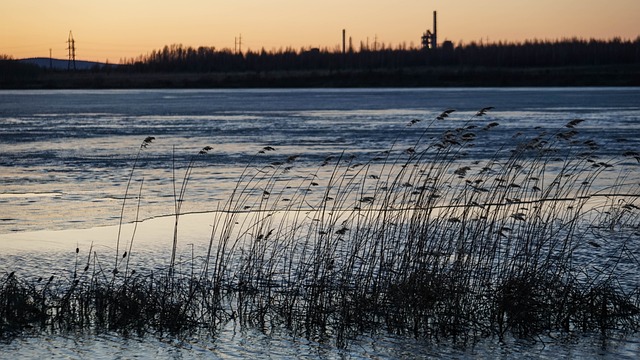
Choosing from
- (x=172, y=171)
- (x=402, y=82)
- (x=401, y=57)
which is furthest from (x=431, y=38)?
(x=172, y=171)

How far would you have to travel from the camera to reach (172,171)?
1838 centimetres

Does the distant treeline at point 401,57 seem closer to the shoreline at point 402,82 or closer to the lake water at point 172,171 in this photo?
the shoreline at point 402,82

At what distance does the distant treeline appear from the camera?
13625cm

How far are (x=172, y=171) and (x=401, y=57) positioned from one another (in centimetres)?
12948

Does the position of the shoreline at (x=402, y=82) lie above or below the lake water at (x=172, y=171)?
above

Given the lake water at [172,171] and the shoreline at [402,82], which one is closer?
the lake water at [172,171]

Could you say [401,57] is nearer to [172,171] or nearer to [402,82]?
[402,82]

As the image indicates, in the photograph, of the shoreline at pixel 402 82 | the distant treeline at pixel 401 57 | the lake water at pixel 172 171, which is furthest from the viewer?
the distant treeline at pixel 401 57

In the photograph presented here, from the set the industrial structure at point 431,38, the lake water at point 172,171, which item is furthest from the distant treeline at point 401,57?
the lake water at point 172,171

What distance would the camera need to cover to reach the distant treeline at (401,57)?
447ft

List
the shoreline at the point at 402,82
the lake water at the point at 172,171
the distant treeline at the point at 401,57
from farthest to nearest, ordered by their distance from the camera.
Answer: the distant treeline at the point at 401,57
the shoreline at the point at 402,82
the lake water at the point at 172,171

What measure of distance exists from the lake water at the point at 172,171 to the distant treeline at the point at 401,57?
9876 cm

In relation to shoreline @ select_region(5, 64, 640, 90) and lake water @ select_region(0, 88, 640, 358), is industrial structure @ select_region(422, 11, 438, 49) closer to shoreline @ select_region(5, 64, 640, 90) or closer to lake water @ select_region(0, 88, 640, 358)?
A: shoreline @ select_region(5, 64, 640, 90)

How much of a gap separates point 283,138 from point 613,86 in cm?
6409
